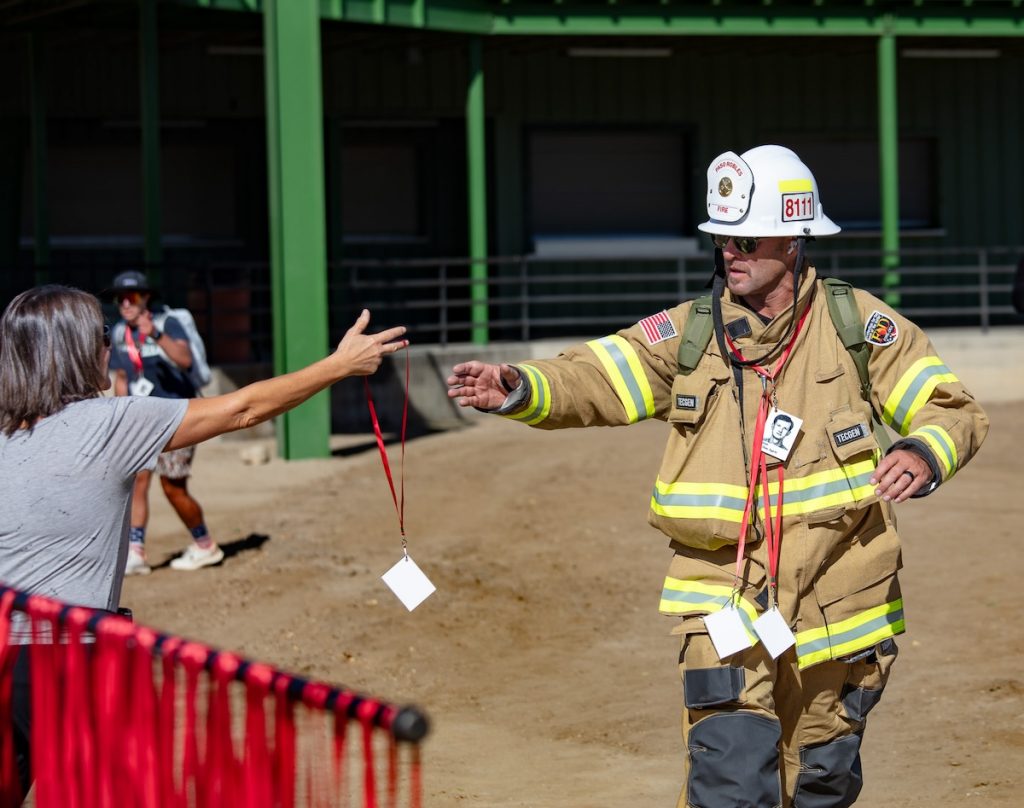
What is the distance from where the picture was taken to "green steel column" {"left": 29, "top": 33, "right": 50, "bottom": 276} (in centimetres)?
1761

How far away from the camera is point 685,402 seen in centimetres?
479

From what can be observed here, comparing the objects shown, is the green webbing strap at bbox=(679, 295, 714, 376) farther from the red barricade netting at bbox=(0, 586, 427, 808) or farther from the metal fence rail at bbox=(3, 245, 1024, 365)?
the metal fence rail at bbox=(3, 245, 1024, 365)

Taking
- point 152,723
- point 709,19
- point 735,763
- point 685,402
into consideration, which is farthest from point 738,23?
point 152,723

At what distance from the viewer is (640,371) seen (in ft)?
16.3

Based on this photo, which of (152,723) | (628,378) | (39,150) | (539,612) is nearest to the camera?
(152,723)

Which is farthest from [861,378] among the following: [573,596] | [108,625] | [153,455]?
[573,596]

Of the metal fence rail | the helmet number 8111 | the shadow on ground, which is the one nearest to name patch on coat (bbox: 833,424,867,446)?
the helmet number 8111

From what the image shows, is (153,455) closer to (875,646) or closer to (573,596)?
(875,646)

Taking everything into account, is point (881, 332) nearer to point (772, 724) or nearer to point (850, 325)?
point (850, 325)

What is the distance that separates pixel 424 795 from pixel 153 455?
263 cm

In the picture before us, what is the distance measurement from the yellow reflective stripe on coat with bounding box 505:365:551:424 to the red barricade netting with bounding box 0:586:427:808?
4.54ft

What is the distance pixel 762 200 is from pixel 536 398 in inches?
33.0

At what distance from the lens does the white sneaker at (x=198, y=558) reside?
10.8m

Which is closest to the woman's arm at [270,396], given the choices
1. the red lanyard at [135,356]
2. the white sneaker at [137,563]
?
the red lanyard at [135,356]
